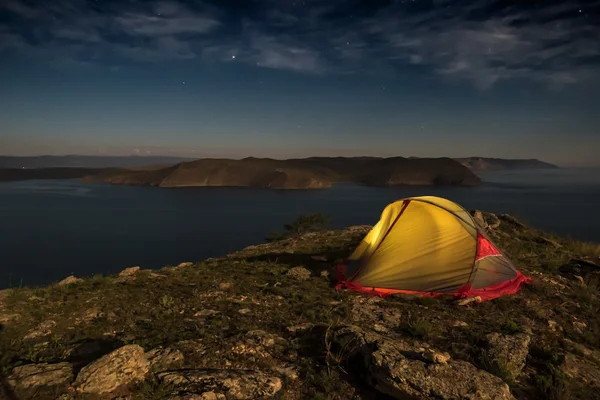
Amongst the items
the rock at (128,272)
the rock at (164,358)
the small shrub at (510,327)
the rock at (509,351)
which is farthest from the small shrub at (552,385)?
the rock at (128,272)

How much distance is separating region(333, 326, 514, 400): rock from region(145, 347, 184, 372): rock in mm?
2828

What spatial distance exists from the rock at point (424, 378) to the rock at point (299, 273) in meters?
5.27

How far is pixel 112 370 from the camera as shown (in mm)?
4730

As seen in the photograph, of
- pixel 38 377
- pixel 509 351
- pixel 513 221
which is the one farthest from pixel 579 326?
pixel 513 221

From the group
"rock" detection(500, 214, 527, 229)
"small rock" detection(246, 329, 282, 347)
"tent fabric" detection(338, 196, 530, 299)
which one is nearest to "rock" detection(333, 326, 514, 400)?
"small rock" detection(246, 329, 282, 347)

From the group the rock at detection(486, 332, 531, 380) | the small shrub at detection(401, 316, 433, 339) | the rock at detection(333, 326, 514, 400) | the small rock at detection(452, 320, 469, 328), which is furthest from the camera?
the small rock at detection(452, 320, 469, 328)

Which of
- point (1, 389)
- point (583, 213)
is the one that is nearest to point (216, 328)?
point (1, 389)

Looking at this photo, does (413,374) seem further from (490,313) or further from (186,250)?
(186,250)

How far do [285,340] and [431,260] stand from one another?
5.32 meters

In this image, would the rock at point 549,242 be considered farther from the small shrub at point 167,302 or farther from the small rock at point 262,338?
the small shrub at point 167,302

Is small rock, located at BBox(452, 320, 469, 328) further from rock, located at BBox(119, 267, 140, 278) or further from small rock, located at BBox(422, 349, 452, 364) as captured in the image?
rock, located at BBox(119, 267, 140, 278)

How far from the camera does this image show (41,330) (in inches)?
259

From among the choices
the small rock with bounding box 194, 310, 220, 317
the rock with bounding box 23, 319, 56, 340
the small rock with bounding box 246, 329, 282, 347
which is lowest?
the small rock with bounding box 194, 310, 220, 317

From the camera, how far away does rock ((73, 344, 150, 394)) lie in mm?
4543
